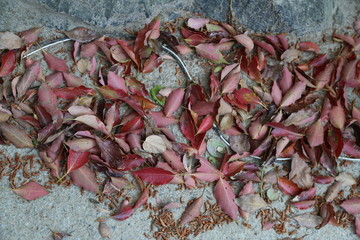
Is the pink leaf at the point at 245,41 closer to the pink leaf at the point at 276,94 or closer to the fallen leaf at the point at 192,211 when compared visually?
the pink leaf at the point at 276,94

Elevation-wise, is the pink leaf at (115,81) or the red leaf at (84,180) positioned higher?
the pink leaf at (115,81)

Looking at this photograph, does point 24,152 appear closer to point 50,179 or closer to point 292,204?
point 50,179

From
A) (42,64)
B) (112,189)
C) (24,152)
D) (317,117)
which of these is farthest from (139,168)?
(317,117)

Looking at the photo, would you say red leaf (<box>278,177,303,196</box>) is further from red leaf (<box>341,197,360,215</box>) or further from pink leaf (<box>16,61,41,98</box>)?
pink leaf (<box>16,61,41,98</box>)

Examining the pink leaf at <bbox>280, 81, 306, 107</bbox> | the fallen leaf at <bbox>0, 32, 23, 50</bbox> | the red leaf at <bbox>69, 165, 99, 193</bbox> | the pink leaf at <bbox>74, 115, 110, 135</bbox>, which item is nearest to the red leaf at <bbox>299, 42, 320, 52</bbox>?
the pink leaf at <bbox>280, 81, 306, 107</bbox>

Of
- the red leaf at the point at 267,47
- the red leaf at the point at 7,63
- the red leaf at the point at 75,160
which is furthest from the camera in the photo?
the red leaf at the point at 267,47

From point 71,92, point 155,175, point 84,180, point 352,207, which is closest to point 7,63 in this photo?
point 71,92

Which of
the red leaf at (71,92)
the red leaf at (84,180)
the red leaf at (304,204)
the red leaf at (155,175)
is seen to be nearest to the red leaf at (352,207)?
the red leaf at (304,204)
